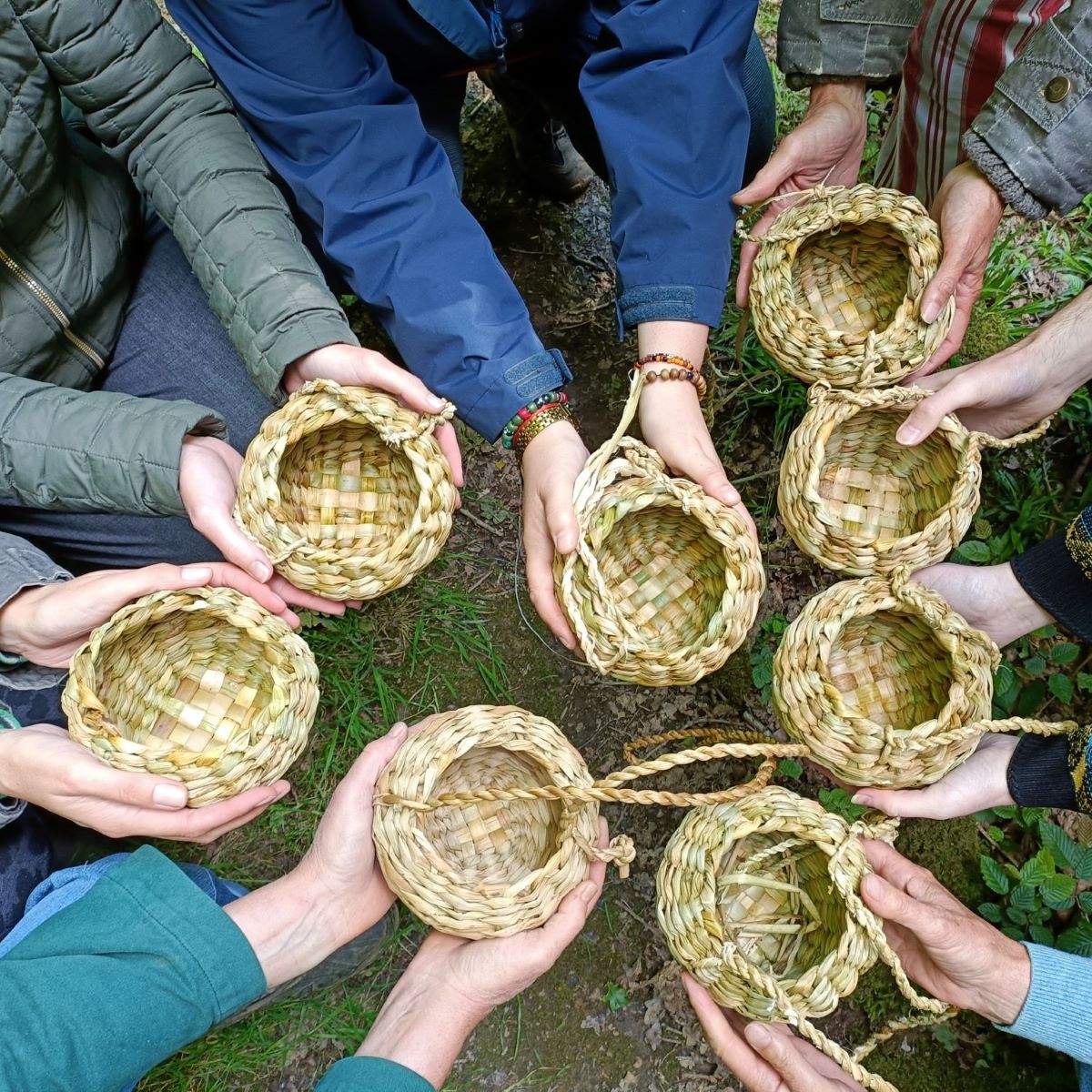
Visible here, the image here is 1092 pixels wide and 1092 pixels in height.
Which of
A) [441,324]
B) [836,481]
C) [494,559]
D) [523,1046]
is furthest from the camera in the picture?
[494,559]

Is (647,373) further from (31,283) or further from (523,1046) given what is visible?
(523,1046)

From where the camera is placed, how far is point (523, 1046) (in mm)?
1915

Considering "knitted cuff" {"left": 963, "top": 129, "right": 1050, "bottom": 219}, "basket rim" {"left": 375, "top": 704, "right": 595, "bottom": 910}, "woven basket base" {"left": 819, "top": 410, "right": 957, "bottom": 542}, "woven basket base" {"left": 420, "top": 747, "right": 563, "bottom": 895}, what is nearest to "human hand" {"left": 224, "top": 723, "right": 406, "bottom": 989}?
"basket rim" {"left": 375, "top": 704, "right": 595, "bottom": 910}

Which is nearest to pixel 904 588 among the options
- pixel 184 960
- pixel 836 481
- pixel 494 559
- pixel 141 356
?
pixel 836 481

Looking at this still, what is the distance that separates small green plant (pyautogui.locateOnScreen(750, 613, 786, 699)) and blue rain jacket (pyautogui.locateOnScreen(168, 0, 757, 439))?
79 cm

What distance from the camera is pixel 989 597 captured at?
1692mm

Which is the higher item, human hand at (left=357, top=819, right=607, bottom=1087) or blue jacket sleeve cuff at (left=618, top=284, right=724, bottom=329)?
blue jacket sleeve cuff at (left=618, top=284, right=724, bottom=329)

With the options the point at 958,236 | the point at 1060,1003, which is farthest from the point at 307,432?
the point at 1060,1003

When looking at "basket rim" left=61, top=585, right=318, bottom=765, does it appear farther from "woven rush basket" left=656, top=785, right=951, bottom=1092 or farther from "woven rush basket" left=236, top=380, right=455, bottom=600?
"woven rush basket" left=656, top=785, right=951, bottom=1092

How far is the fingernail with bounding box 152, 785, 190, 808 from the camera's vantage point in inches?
50.1

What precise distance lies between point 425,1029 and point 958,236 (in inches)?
65.3

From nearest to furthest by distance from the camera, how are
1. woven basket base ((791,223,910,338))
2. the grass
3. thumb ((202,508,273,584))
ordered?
thumb ((202,508,273,584))
woven basket base ((791,223,910,338))
the grass

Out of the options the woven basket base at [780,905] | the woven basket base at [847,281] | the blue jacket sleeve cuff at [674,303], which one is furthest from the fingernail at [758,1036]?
the woven basket base at [847,281]

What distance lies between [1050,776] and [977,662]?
0.32 m
